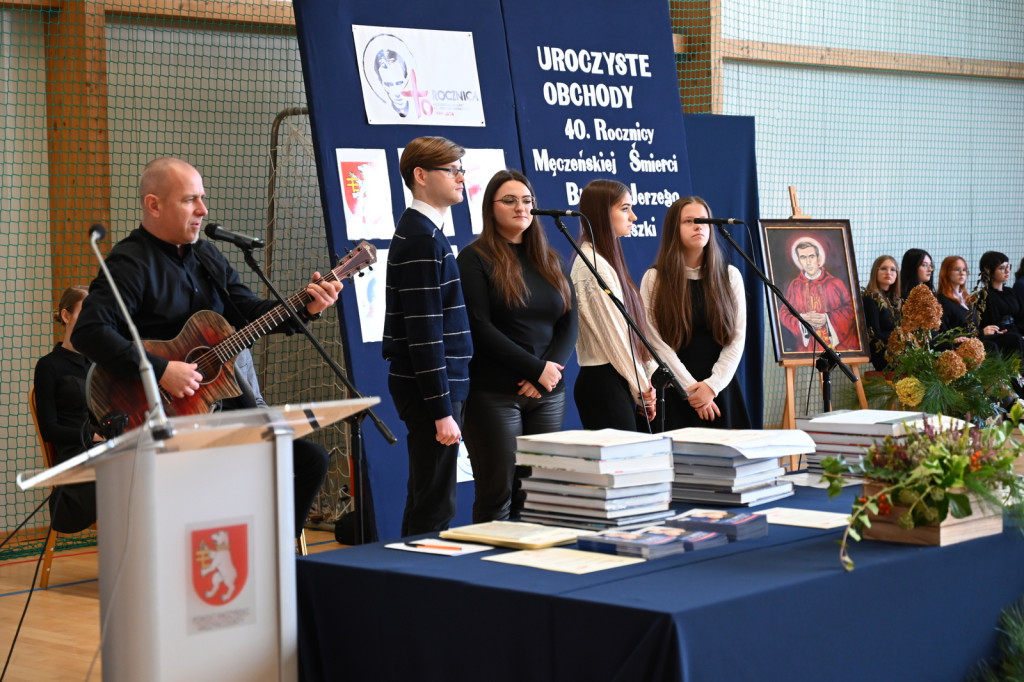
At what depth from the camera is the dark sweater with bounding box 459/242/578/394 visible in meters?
3.62

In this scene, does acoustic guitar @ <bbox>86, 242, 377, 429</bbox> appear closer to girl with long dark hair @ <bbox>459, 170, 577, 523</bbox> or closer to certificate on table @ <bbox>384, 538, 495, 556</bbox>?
girl with long dark hair @ <bbox>459, 170, 577, 523</bbox>

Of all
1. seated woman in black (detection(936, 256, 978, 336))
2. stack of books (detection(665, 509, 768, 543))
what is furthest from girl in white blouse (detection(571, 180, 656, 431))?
seated woman in black (detection(936, 256, 978, 336))

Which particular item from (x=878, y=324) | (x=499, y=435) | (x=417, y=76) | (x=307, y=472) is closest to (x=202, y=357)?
(x=307, y=472)

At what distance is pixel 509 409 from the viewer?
11.9ft

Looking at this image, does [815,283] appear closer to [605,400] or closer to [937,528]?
[605,400]

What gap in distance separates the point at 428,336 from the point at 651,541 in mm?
1366

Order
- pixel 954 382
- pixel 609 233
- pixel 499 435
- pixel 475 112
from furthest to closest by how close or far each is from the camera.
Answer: pixel 954 382 → pixel 475 112 → pixel 609 233 → pixel 499 435

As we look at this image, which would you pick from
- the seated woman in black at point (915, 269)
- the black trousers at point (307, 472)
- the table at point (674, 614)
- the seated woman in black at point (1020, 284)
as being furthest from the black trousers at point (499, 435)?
the seated woman in black at point (1020, 284)

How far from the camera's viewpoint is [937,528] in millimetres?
2252

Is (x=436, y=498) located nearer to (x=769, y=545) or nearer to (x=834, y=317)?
(x=769, y=545)

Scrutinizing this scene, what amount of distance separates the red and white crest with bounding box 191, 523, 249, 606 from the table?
0.21 meters

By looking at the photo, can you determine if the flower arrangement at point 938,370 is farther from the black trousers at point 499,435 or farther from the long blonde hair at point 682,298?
the black trousers at point 499,435

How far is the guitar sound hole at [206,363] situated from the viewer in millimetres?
3260

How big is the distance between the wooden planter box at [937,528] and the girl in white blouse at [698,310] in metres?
1.94
